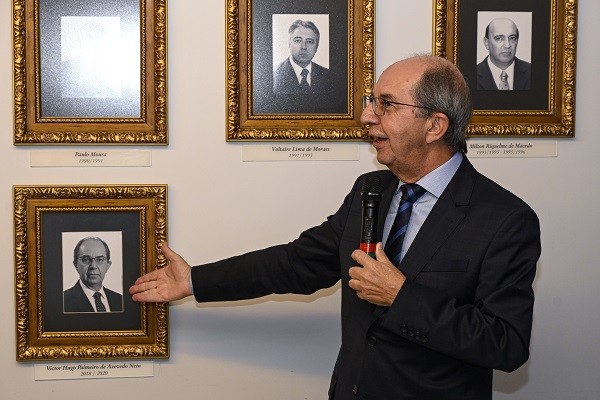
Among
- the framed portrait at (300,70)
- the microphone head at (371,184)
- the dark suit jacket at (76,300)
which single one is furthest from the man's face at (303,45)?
the dark suit jacket at (76,300)

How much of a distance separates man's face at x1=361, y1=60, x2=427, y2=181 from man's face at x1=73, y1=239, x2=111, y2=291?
138cm

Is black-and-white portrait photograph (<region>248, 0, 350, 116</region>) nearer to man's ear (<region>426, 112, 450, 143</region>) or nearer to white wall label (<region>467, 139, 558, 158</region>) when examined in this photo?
white wall label (<region>467, 139, 558, 158</region>)

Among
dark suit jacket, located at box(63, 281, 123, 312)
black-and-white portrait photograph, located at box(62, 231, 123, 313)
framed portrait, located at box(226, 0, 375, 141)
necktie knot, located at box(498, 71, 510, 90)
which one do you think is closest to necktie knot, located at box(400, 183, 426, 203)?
framed portrait, located at box(226, 0, 375, 141)

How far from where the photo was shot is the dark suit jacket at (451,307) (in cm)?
236

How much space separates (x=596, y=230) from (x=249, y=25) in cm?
183

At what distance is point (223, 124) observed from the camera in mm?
3443

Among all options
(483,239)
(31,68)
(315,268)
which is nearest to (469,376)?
(483,239)

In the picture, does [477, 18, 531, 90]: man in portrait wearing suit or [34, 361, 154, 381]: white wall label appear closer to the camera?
[34, 361, 154, 381]: white wall label

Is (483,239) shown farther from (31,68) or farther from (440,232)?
(31,68)

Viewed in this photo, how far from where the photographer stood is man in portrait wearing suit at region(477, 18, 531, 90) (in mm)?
3559

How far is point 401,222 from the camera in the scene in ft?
8.73

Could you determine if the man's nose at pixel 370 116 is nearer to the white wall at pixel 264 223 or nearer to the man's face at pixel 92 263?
the white wall at pixel 264 223

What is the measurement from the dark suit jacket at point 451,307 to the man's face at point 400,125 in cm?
15

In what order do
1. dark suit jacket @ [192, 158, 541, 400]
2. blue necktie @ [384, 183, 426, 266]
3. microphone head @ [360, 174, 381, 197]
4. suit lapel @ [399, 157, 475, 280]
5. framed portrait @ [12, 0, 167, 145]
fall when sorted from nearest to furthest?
dark suit jacket @ [192, 158, 541, 400] → suit lapel @ [399, 157, 475, 280] → blue necktie @ [384, 183, 426, 266] → microphone head @ [360, 174, 381, 197] → framed portrait @ [12, 0, 167, 145]
